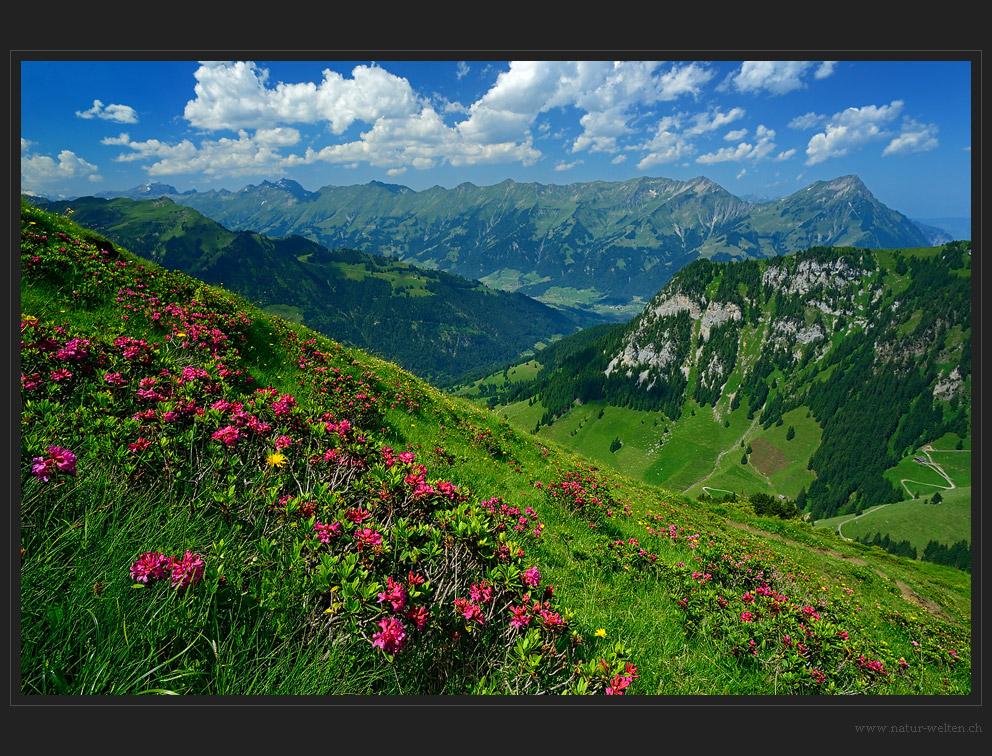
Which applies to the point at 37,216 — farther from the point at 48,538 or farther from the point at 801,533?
the point at 801,533

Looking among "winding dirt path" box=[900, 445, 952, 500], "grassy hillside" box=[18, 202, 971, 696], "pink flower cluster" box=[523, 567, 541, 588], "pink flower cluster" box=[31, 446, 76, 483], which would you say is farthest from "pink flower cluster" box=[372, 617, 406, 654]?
"winding dirt path" box=[900, 445, 952, 500]

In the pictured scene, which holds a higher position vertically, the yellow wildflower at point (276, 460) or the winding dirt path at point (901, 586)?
the yellow wildflower at point (276, 460)

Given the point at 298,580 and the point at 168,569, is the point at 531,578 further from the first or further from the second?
the point at 168,569

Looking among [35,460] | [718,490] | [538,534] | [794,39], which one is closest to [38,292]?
[35,460]

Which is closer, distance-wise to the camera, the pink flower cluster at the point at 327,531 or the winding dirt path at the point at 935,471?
the pink flower cluster at the point at 327,531

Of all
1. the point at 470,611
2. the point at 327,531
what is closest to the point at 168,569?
the point at 327,531

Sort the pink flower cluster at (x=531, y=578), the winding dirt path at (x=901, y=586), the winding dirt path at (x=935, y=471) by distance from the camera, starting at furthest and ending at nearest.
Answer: the winding dirt path at (x=935, y=471), the winding dirt path at (x=901, y=586), the pink flower cluster at (x=531, y=578)

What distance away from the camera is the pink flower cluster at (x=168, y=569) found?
2.37m

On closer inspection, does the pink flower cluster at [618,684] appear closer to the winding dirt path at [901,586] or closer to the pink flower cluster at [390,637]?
the pink flower cluster at [390,637]

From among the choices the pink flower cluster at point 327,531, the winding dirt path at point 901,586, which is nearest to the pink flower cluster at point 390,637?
the pink flower cluster at point 327,531

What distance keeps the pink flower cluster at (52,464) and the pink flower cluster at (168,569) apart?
119cm

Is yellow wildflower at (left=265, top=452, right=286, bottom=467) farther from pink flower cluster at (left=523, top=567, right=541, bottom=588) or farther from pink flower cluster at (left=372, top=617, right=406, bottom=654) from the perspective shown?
pink flower cluster at (left=523, top=567, right=541, bottom=588)

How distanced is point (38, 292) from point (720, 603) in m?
12.8
